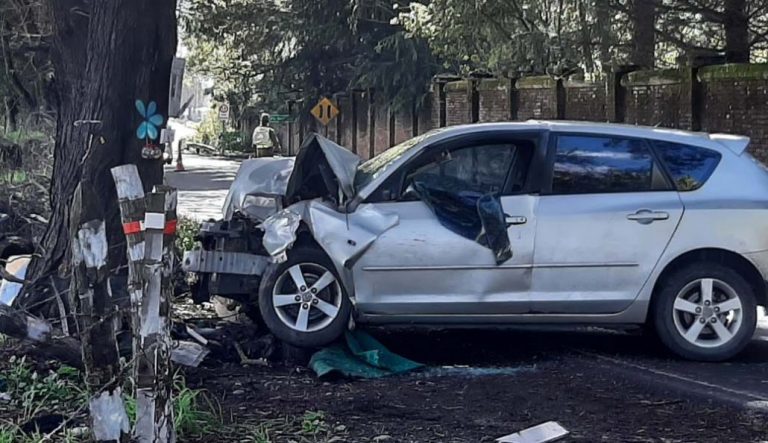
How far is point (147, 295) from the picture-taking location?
4949 millimetres

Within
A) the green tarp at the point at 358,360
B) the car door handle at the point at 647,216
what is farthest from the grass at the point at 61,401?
the car door handle at the point at 647,216

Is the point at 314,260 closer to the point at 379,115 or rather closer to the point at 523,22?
the point at 523,22

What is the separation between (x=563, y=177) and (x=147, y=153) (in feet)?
10.8

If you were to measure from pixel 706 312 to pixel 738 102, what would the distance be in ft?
29.1

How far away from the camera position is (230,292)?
8.12 m

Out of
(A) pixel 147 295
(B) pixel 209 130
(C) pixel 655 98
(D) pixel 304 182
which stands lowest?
(A) pixel 147 295

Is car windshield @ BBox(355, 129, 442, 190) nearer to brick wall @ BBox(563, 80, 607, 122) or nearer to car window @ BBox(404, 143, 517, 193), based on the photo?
car window @ BBox(404, 143, 517, 193)

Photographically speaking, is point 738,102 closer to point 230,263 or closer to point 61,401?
point 230,263

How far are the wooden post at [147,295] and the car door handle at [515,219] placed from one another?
3.44m

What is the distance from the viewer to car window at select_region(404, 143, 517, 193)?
8.13 meters

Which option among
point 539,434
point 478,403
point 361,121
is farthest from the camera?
point 361,121

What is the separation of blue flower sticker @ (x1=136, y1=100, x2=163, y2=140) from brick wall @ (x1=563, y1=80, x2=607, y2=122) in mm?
12394

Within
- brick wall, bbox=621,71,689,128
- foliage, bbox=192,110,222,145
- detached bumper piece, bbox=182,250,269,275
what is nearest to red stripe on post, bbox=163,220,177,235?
detached bumper piece, bbox=182,250,269,275

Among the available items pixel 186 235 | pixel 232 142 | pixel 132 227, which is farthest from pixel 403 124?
pixel 132 227
